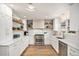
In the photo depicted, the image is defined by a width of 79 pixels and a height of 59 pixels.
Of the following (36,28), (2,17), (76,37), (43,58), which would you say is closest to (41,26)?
(36,28)

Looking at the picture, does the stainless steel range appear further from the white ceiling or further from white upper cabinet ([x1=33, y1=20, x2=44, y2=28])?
the white ceiling

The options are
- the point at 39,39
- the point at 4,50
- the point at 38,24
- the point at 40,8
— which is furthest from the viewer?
the point at 39,39

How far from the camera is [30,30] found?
730 centimetres

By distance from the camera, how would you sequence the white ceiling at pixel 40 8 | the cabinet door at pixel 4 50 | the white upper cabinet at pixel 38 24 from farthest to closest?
the white upper cabinet at pixel 38 24 → the white ceiling at pixel 40 8 → the cabinet door at pixel 4 50

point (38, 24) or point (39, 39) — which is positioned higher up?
point (38, 24)

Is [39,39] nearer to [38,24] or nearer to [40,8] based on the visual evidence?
[38,24]

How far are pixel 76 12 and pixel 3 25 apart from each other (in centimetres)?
169

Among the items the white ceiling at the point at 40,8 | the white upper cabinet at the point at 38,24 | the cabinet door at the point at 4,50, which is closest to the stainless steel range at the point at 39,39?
the white upper cabinet at the point at 38,24

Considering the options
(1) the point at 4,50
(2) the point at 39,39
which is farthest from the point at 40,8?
(2) the point at 39,39

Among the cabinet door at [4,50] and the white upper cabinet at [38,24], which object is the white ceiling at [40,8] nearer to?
the cabinet door at [4,50]

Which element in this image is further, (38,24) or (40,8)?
(38,24)

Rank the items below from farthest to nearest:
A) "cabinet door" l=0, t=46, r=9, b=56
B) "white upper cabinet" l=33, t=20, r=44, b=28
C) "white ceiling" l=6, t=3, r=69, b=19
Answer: "white upper cabinet" l=33, t=20, r=44, b=28
"white ceiling" l=6, t=3, r=69, b=19
"cabinet door" l=0, t=46, r=9, b=56

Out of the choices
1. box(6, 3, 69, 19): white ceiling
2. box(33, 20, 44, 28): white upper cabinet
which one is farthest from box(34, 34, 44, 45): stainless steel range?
box(6, 3, 69, 19): white ceiling

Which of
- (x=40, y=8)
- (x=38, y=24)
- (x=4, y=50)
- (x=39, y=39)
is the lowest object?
(x=39, y=39)
